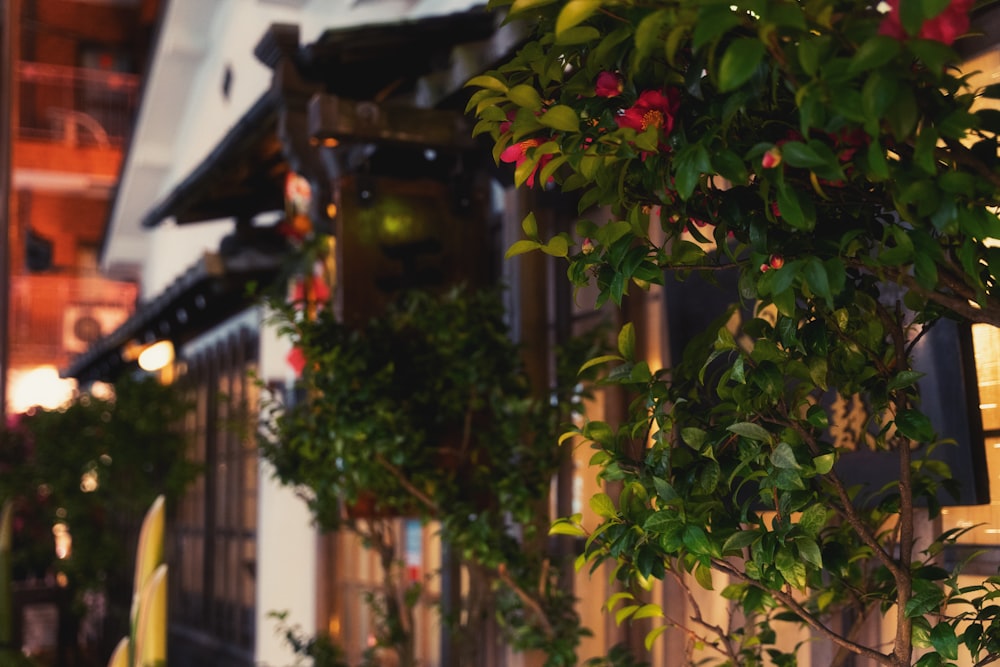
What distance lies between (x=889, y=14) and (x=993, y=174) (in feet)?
0.98

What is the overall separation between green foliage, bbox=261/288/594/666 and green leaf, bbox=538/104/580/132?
222 cm

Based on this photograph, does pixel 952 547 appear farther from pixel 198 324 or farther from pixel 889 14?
pixel 198 324

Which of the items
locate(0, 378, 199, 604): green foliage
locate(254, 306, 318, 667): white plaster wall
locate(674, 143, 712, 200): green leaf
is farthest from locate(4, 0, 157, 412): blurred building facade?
locate(674, 143, 712, 200): green leaf

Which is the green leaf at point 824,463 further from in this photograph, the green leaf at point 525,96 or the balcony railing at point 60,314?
the balcony railing at point 60,314

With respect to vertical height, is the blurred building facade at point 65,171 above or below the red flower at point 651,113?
above

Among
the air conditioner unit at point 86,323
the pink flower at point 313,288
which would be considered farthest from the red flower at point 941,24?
the air conditioner unit at point 86,323

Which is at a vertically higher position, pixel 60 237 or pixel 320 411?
pixel 60 237

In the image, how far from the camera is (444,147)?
4.59m

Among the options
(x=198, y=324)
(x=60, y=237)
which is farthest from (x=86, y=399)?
(x=60, y=237)

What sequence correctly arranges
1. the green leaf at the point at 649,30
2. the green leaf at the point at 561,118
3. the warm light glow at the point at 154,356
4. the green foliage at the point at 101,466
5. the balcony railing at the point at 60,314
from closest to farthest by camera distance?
the green leaf at the point at 649,30, the green leaf at the point at 561,118, the warm light glow at the point at 154,356, the green foliage at the point at 101,466, the balcony railing at the point at 60,314

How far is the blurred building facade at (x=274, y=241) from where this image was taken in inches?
176

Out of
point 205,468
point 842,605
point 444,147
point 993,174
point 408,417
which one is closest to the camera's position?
point 993,174

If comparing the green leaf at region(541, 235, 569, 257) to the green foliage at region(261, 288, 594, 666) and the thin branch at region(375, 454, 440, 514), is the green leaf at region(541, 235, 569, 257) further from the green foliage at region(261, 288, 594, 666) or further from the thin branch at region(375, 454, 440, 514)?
the thin branch at region(375, 454, 440, 514)

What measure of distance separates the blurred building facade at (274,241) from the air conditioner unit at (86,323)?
5568 mm
